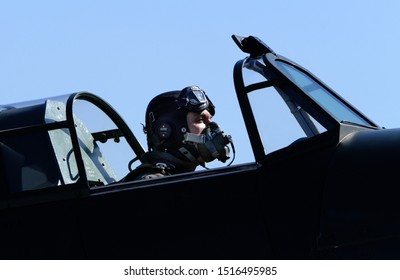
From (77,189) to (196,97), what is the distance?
1.40 metres

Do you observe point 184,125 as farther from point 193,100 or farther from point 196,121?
point 193,100

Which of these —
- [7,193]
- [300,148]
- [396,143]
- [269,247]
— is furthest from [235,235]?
[7,193]

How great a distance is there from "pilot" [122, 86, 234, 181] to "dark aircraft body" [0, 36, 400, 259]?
0.66m

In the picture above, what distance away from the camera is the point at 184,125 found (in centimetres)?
843

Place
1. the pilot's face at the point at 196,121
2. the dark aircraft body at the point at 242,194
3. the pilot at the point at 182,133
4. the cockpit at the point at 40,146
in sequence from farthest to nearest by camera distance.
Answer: the pilot's face at the point at 196,121, the pilot at the point at 182,133, the cockpit at the point at 40,146, the dark aircraft body at the point at 242,194

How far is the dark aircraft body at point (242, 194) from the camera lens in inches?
269

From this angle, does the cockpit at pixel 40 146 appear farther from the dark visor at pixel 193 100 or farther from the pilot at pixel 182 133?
the dark visor at pixel 193 100

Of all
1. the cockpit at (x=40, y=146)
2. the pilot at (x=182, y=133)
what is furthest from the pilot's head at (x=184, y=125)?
the cockpit at (x=40, y=146)

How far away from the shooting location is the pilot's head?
8250 mm

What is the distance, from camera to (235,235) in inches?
278

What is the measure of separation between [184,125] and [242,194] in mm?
1450

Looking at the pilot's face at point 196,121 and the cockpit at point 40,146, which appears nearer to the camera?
the cockpit at point 40,146

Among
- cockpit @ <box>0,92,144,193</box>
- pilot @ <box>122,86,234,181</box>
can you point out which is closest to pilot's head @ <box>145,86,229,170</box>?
pilot @ <box>122,86,234,181</box>

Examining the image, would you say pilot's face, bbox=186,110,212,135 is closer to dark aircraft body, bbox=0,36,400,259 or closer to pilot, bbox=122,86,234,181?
pilot, bbox=122,86,234,181
